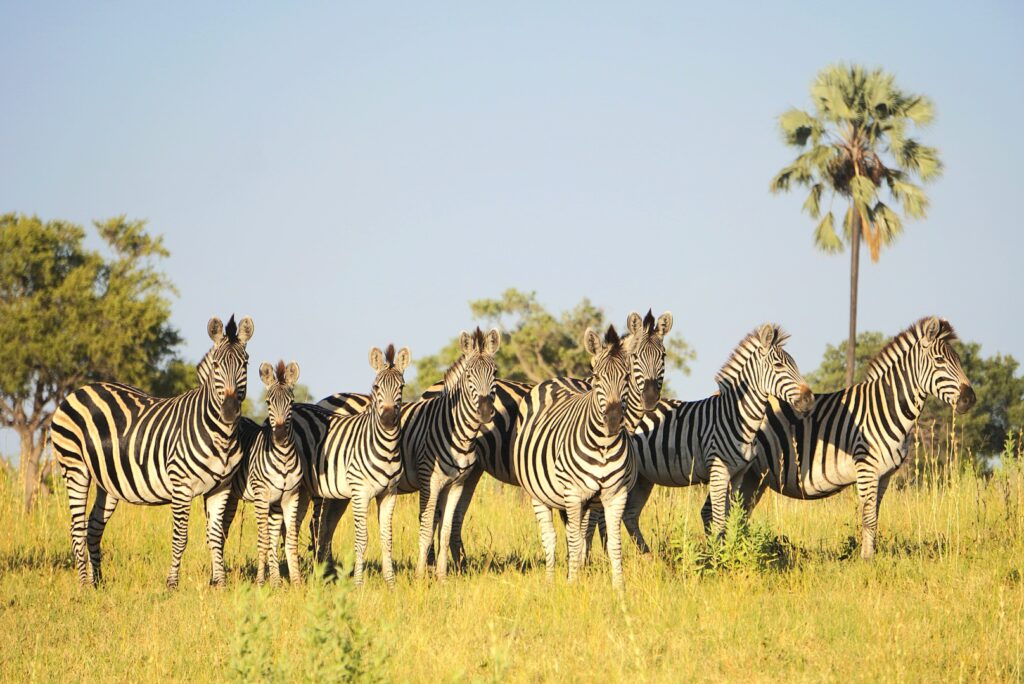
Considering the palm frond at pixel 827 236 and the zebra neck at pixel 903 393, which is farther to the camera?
the palm frond at pixel 827 236

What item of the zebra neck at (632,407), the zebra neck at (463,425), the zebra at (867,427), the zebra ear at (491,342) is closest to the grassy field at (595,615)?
the zebra at (867,427)

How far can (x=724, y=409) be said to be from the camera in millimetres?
12406

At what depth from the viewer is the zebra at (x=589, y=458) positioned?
10578mm

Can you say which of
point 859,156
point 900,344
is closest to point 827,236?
point 859,156

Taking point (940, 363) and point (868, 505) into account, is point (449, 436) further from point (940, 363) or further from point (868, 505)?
point (940, 363)

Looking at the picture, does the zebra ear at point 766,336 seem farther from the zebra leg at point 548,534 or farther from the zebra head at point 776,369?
the zebra leg at point 548,534

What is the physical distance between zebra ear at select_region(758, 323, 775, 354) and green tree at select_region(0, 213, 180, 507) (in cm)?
A: 3076

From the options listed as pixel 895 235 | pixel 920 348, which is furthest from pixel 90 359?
pixel 920 348

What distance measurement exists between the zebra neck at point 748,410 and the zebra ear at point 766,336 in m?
0.43

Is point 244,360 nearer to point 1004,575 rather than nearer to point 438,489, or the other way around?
point 438,489

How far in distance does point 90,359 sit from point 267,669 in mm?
35027

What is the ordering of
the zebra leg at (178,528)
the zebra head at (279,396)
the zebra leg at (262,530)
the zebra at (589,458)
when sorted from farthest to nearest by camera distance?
1. the zebra leg at (178,528)
2. the zebra leg at (262,530)
3. the zebra head at (279,396)
4. the zebra at (589,458)

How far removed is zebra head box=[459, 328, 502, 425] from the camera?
38.0ft

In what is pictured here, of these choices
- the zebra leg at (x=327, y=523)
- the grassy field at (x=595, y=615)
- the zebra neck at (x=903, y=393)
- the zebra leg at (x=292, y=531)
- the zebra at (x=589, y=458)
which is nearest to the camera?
the grassy field at (x=595, y=615)
